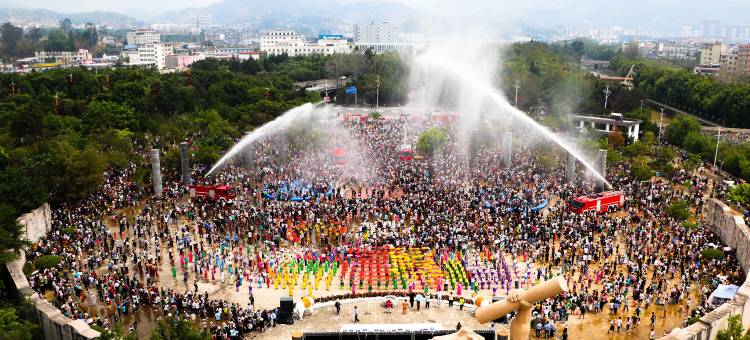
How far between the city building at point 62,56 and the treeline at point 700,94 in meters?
146

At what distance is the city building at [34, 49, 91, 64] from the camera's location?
172950 mm

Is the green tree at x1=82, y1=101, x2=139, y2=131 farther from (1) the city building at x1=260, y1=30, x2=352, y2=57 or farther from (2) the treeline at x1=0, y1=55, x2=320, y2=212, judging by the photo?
(1) the city building at x1=260, y1=30, x2=352, y2=57

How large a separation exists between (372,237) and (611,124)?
1767 inches

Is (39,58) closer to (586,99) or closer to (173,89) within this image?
(173,89)

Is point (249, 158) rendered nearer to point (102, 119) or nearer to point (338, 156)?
point (338, 156)

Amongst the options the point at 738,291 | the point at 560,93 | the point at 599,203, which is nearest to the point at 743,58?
the point at 560,93

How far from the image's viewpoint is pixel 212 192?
44.2m

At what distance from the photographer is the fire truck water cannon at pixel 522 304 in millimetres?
Result: 14405

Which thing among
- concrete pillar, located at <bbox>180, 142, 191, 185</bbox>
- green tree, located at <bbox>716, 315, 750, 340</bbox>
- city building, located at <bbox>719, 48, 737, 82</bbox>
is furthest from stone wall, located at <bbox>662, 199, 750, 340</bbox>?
city building, located at <bbox>719, 48, 737, 82</bbox>

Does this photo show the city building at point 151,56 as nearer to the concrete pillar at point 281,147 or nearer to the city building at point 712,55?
the concrete pillar at point 281,147

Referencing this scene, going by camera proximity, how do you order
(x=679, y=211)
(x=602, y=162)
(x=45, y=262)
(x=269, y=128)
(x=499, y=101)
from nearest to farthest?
1. (x=45, y=262)
2. (x=679, y=211)
3. (x=602, y=162)
4. (x=269, y=128)
5. (x=499, y=101)

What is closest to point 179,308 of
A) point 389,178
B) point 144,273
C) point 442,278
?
point 144,273

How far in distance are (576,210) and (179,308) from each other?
26.7 metres

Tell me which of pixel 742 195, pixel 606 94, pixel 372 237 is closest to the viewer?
pixel 372 237
